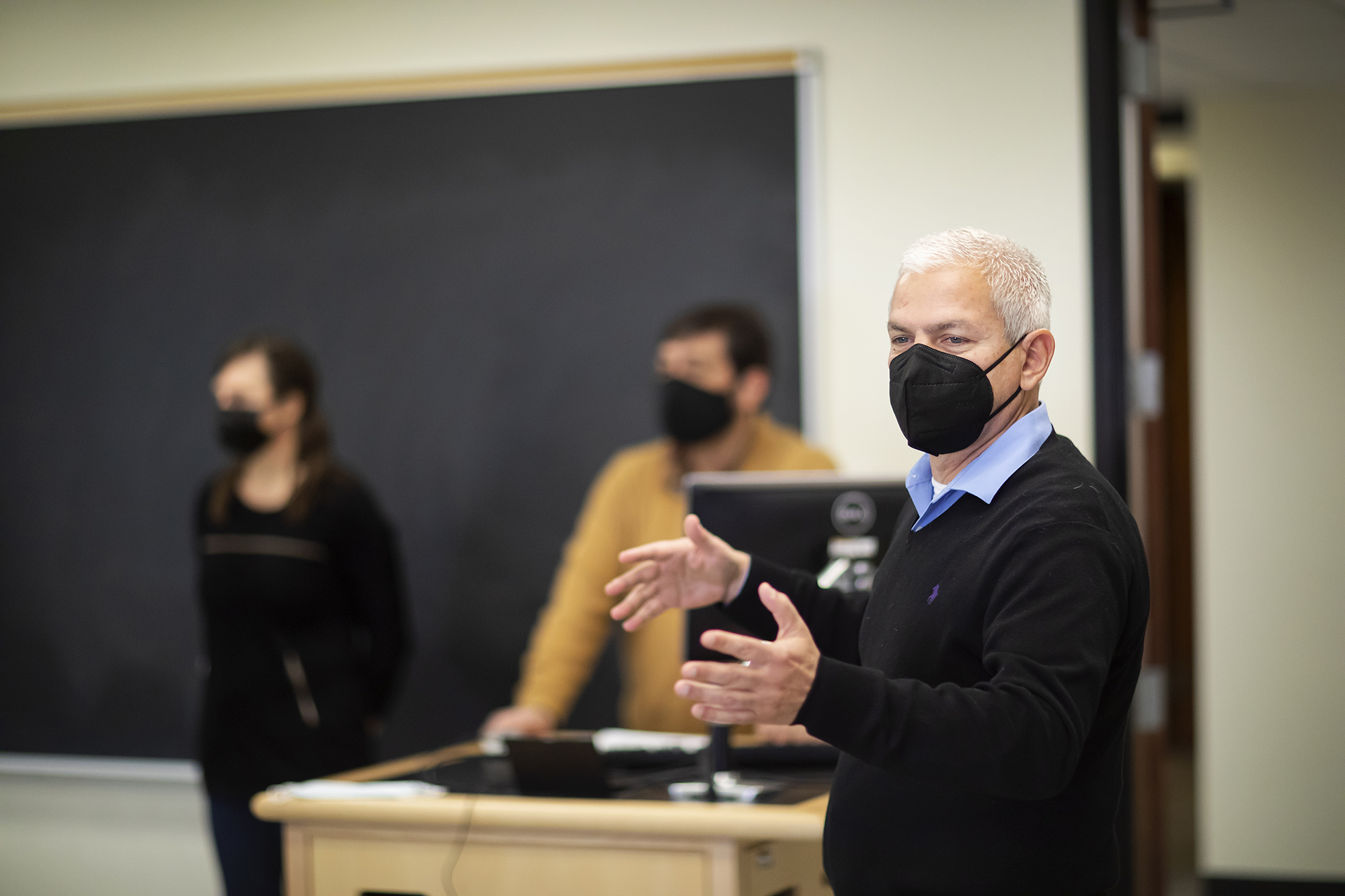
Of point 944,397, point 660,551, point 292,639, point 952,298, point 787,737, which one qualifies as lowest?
point 787,737

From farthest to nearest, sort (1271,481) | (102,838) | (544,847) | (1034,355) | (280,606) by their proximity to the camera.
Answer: (1271,481)
(102,838)
(280,606)
(544,847)
(1034,355)

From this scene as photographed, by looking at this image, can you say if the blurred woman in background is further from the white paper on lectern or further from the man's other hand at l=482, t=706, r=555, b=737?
the white paper on lectern

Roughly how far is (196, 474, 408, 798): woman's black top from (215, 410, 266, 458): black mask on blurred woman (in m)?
0.14

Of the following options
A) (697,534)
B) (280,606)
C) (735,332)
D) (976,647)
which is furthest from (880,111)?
(976,647)

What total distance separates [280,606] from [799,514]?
48.6 inches

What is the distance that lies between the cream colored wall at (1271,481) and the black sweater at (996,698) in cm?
320

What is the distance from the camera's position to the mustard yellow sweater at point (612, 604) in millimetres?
2803

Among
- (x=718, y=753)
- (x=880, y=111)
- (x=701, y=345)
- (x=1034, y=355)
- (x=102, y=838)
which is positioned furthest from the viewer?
(x=102, y=838)

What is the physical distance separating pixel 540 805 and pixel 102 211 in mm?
2469

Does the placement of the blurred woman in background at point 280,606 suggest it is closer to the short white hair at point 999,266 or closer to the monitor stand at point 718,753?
the monitor stand at point 718,753

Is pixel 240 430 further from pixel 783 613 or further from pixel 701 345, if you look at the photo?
pixel 783 613

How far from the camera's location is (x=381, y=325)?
3.46 m

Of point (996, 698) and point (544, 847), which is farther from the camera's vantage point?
point (544, 847)

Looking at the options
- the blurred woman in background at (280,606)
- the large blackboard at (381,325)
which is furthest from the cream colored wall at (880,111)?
the blurred woman in background at (280,606)
